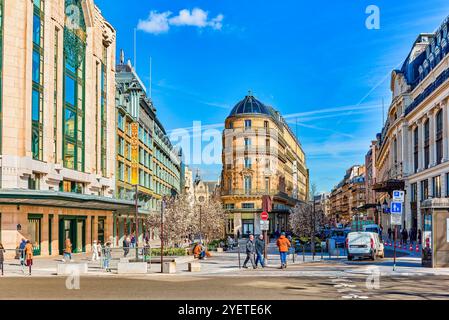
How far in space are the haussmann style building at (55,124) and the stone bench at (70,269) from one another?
265 inches

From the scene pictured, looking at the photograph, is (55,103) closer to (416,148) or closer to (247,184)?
(416,148)

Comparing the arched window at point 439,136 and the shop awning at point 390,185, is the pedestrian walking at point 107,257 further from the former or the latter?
the shop awning at point 390,185

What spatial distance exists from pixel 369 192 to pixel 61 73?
134 meters

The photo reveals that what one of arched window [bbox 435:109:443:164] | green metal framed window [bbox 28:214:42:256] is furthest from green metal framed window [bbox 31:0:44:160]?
arched window [bbox 435:109:443:164]

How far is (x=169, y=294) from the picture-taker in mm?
19609

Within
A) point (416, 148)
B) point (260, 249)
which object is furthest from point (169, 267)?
point (416, 148)

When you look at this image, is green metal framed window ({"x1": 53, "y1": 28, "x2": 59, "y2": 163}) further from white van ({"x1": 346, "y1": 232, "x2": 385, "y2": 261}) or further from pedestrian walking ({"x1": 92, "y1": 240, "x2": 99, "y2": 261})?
white van ({"x1": 346, "y1": 232, "x2": 385, "y2": 261})

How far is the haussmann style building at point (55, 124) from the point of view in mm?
40906

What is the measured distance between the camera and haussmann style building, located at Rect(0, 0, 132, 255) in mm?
40906

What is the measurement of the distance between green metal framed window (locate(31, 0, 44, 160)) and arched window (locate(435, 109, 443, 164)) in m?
38.4

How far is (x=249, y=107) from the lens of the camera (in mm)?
99938

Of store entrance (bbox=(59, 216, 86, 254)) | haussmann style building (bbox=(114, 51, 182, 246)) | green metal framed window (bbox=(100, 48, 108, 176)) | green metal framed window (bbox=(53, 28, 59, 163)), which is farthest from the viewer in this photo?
haussmann style building (bbox=(114, 51, 182, 246))

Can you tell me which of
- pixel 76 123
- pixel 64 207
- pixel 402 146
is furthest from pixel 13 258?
pixel 402 146
